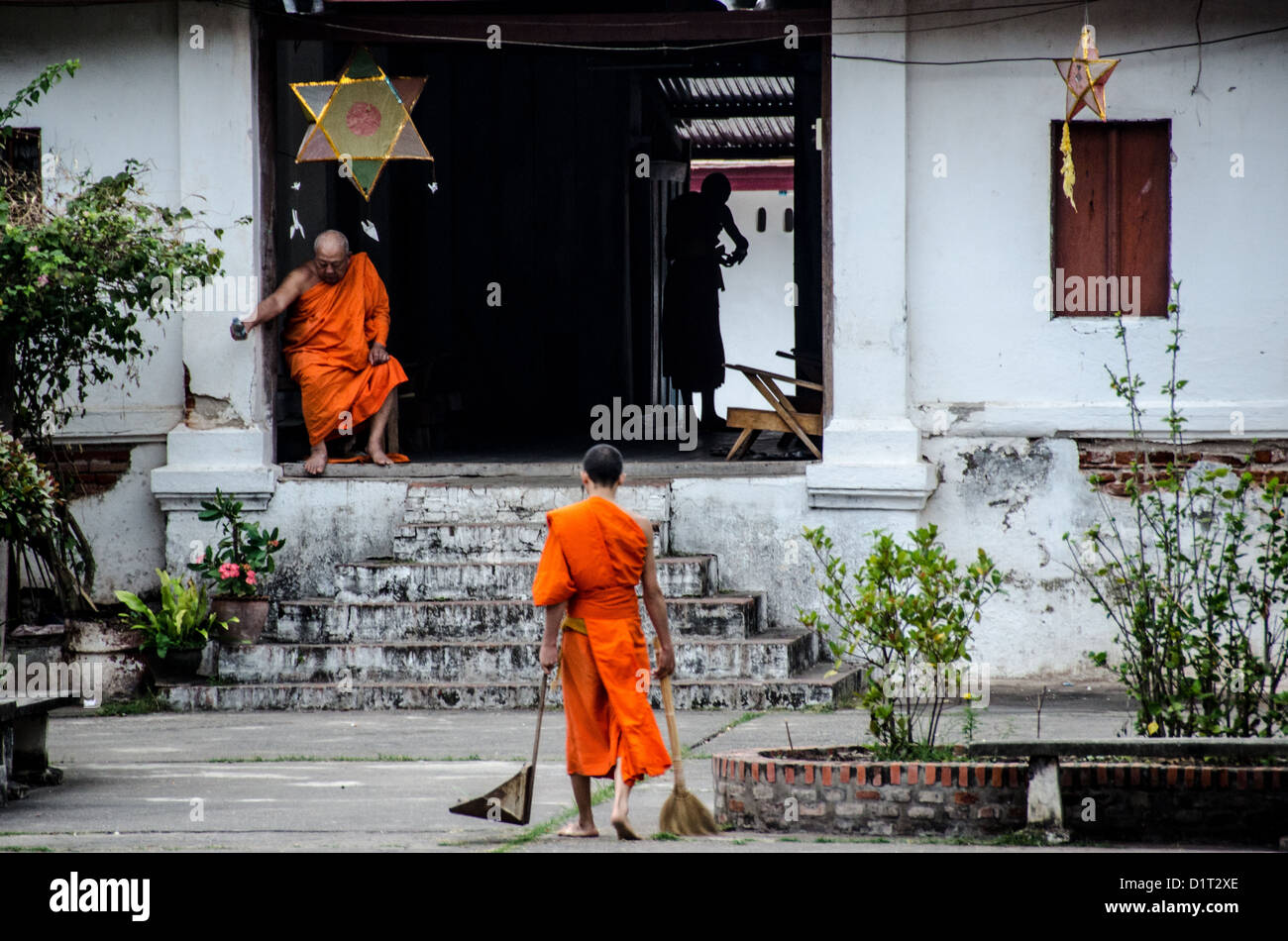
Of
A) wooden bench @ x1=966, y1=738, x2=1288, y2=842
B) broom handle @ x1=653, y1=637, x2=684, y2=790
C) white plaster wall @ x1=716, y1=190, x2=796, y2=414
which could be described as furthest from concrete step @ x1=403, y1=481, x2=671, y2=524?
white plaster wall @ x1=716, y1=190, x2=796, y2=414

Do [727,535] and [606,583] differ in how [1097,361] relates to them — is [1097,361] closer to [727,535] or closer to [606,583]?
[727,535]

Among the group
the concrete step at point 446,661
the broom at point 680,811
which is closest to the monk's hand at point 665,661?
the broom at point 680,811

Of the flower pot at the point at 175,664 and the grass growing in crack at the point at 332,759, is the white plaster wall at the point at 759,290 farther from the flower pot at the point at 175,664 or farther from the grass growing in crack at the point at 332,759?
the grass growing in crack at the point at 332,759

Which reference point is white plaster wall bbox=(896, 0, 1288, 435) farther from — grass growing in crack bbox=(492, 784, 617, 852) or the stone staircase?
grass growing in crack bbox=(492, 784, 617, 852)

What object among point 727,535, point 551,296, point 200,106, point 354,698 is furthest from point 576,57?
point 354,698

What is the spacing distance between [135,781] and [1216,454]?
251 inches

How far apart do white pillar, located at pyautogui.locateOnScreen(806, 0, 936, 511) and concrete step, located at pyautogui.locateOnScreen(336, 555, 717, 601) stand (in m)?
1.19

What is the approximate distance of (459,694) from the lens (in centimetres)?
900

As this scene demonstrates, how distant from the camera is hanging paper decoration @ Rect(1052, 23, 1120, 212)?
9004mm

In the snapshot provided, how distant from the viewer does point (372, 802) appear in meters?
6.45

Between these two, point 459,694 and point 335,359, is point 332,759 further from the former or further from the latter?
point 335,359

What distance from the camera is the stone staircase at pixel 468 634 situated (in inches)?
354

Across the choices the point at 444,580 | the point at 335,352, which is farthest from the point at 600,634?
the point at 335,352

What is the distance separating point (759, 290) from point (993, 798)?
61.1 ft
